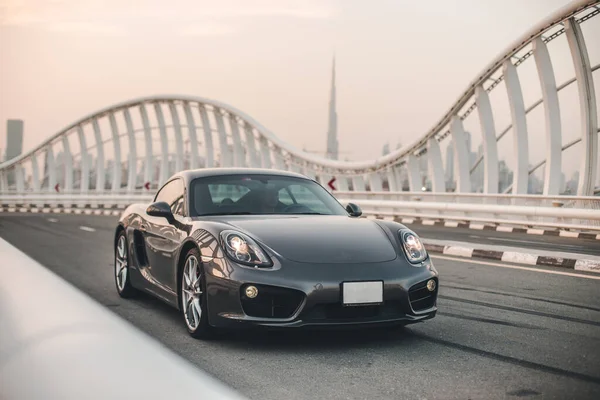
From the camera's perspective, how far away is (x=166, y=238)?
6559 millimetres

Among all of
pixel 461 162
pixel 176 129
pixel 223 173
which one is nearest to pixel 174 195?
pixel 223 173

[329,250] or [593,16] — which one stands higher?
[593,16]

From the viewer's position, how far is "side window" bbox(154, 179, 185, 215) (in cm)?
680

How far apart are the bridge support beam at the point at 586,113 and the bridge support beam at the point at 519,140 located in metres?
2.46

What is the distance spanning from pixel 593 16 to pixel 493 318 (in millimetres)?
17327

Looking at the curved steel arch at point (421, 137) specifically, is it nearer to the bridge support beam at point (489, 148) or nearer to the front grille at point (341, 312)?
the bridge support beam at point (489, 148)

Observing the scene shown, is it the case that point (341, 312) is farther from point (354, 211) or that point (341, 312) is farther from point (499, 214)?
point (499, 214)

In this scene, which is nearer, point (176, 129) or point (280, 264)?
point (280, 264)

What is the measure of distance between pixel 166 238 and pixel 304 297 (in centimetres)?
179

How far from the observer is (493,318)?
6453mm

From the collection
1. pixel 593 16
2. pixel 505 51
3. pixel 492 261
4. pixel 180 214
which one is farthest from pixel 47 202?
pixel 180 214

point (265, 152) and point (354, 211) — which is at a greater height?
point (265, 152)

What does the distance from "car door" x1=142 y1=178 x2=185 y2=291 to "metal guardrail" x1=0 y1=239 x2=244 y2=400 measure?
4.94m

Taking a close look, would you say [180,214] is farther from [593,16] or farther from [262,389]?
[593,16]
